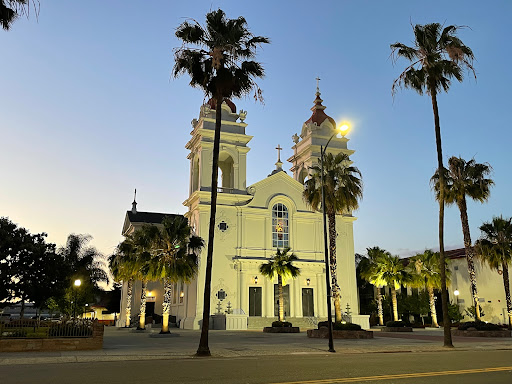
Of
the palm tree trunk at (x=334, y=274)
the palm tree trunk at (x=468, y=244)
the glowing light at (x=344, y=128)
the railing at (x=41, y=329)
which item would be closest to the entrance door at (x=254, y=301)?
the palm tree trunk at (x=334, y=274)

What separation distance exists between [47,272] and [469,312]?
3972 centimetres

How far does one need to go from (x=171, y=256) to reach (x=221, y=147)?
16.8 meters

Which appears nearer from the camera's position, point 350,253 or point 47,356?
point 47,356

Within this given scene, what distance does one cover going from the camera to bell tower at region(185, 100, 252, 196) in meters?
45.9

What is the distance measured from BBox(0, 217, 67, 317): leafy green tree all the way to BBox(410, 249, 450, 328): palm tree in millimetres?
31056

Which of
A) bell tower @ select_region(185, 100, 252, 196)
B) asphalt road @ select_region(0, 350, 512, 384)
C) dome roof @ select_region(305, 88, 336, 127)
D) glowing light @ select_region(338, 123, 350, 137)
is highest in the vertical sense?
dome roof @ select_region(305, 88, 336, 127)

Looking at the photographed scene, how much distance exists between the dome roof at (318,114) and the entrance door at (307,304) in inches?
740

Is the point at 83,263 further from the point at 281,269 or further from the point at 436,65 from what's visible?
the point at 436,65

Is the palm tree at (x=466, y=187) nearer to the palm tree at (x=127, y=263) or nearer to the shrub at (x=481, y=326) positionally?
the shrub at (x=481, y=326)

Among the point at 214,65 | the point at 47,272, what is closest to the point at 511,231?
the point at 214,65

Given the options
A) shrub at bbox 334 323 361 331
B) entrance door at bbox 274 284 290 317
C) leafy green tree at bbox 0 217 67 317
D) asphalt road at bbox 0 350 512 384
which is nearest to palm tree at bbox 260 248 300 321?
entrance door at bbox 274 284 290 317

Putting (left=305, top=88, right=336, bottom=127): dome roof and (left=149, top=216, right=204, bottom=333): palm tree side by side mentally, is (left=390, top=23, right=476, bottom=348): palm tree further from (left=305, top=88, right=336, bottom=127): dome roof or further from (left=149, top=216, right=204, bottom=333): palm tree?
(left=305, top=88, right=336, bottom=127): dome roof

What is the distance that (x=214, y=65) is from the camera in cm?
1964

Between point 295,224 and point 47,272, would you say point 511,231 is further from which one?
point 47,272
